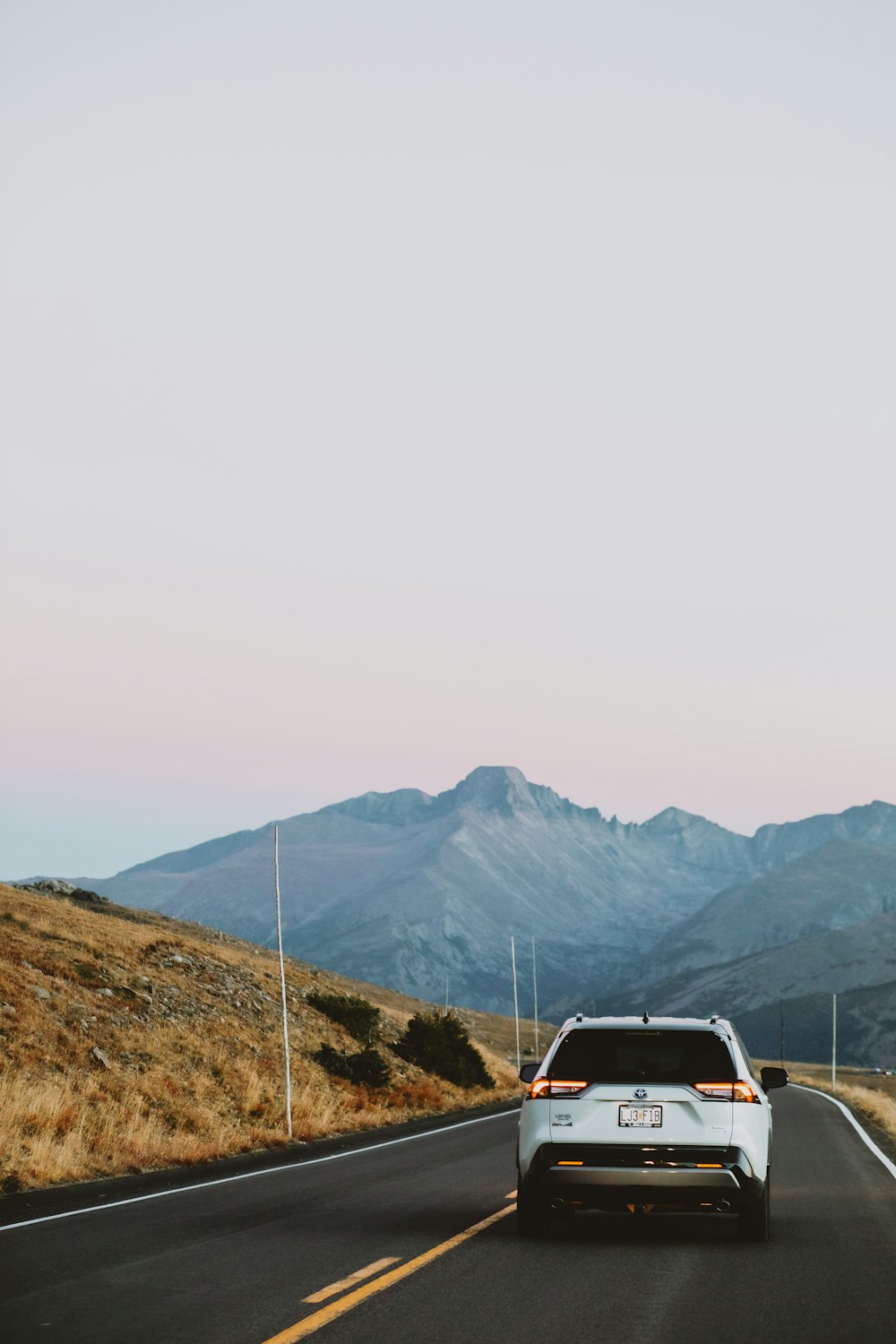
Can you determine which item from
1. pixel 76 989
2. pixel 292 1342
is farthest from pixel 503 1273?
pixel 76 989

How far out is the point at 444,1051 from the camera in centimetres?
4303

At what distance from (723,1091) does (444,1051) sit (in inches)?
1297

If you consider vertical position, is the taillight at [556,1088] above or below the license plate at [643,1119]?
above

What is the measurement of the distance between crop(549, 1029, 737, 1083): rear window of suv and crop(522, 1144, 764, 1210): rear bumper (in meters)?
0.55

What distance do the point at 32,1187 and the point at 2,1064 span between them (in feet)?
26.3

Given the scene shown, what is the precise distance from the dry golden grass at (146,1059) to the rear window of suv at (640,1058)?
695 centimetres

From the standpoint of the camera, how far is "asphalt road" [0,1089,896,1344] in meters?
8.09

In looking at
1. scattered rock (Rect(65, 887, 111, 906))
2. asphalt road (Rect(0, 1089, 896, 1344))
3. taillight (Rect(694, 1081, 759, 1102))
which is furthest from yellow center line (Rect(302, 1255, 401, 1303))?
scattered rock (Rect(65, 887, 111, 906))

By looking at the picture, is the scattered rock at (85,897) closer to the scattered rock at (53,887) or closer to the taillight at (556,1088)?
the scattered rock at (53,887)

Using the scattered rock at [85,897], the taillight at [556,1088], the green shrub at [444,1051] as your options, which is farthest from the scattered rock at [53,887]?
the taillight at [556,1088]

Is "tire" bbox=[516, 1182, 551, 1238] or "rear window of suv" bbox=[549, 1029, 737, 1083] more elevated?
"rear window of suv" bbox=[549, 1029, 737, 1083]

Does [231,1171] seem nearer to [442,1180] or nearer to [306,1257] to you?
[442,1180]

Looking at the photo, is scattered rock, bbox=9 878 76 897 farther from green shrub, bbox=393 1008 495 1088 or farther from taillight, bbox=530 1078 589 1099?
taillight, bbox=530 1078 589 1099

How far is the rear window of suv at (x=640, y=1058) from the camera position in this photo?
445 inches
